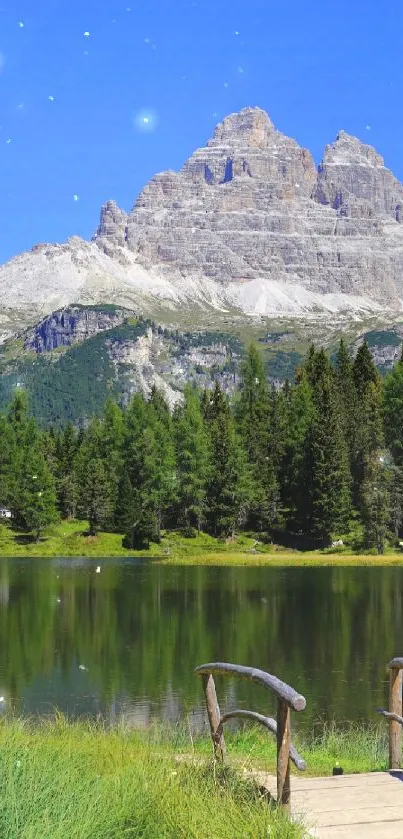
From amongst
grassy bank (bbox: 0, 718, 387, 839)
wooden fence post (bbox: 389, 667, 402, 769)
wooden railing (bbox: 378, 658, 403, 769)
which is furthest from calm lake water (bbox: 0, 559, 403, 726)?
grassy bank (bbox: 0, 718, 387, 839)

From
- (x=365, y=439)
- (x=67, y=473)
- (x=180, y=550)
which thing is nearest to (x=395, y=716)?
(x=180, y=550)

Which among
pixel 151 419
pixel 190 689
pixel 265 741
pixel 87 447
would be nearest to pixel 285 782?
pixel 265 741

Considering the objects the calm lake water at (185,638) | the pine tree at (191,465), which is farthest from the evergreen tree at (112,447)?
the calm lake water at (185,638)

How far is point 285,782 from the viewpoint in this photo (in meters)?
9.95

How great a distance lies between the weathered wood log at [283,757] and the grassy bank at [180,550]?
71693mm

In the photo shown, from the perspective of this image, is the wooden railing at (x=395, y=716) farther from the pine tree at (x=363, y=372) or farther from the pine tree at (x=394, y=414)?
the pine tree at (x=363, y=372)

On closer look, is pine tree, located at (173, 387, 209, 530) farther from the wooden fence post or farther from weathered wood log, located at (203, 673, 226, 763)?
weathered wood log, located at (203, 673, 226, 763)

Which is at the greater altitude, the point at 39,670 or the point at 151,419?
the point at 151,419

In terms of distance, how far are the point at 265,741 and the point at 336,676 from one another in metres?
13.9

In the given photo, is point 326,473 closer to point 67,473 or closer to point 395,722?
point 67,473

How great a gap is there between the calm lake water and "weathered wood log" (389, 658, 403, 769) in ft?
39.7

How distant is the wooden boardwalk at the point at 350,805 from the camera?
9.84 m

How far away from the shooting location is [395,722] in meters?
13.8

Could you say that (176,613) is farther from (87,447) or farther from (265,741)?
(87,447)
